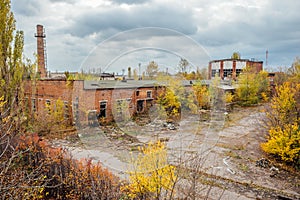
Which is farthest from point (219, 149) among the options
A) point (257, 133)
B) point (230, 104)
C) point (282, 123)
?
point (230, 104)

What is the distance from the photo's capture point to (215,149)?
9125 mm

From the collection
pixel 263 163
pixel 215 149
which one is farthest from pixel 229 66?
pixel 263 163

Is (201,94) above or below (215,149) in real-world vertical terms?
above

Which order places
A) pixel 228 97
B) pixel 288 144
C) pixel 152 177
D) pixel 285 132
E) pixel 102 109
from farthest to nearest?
pixel 228 97, pixel 102 109, pixel 285 132, pixel 288 144, pixel 152 177

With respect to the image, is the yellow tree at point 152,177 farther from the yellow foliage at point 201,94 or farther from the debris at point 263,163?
the yellow foliage at point 201,94

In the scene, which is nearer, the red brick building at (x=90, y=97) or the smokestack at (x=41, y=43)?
the red brick building at (x=90, y=97)

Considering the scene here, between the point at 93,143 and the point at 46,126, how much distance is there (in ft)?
8.55

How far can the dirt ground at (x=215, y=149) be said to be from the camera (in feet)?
19.6

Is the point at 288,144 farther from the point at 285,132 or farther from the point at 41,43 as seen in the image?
the point at 41,43

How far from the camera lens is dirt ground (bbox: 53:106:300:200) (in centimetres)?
598

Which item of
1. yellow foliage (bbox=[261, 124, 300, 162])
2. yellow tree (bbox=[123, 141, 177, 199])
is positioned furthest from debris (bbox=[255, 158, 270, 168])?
yellow tree (bbox=[123, 141, 177, 199])

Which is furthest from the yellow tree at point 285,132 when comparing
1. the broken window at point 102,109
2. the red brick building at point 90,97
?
the broken window at point 102,109

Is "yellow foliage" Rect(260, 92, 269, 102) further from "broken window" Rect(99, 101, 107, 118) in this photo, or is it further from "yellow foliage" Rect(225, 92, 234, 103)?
"broken window" Rect(99, 101, 107, 118)

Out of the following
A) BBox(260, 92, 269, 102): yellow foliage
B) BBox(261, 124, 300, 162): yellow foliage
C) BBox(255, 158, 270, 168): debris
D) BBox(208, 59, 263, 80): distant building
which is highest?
BBox(208, 59, 263, 80): distant building
